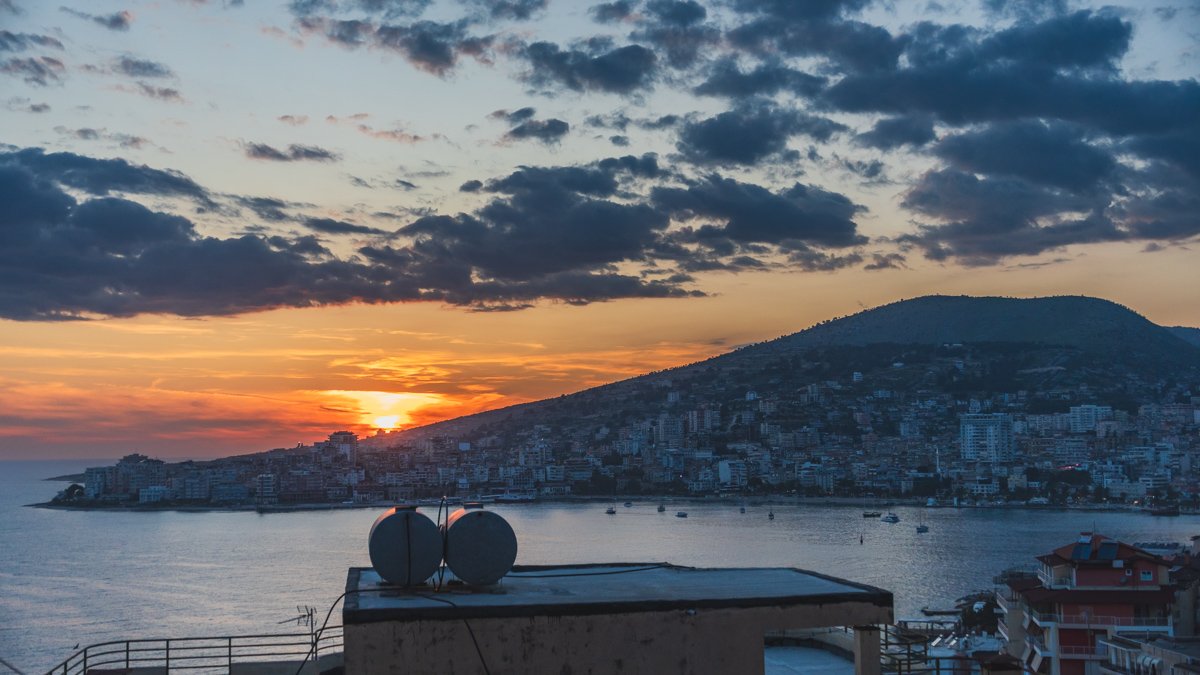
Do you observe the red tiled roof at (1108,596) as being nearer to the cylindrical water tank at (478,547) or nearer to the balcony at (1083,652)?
the balcony at (1083,652)

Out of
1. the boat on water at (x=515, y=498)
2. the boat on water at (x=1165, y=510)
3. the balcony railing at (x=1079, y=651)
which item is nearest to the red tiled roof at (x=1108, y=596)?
the balcony railing at (x=1079, y=651)

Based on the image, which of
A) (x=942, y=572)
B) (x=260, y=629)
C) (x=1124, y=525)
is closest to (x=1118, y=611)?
(x=260, y=629)

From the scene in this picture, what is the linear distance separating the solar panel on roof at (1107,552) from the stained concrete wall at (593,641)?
20.7 metres

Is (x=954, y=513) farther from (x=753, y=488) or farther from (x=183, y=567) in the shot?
(x=183, y=567)

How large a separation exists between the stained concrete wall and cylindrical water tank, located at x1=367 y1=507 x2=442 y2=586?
86 cm

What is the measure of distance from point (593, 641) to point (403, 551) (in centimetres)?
135

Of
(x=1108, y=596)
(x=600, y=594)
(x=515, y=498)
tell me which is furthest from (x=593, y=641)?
(x=515, y=498)

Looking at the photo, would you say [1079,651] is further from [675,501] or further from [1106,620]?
[675,501]

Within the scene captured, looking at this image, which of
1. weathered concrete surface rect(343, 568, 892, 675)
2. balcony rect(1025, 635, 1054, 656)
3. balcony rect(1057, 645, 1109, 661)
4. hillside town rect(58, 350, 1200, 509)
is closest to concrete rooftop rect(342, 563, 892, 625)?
weathered concrete surface rect(343, 568, 892, 675)

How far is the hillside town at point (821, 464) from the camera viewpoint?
14762 cm

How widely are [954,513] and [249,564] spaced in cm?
8032

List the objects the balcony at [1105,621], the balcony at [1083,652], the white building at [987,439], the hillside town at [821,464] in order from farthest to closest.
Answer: the white building at [987,439]
the hillside town at [821,464]
the balcony at [1105,621]
the balcony at [1083,652]

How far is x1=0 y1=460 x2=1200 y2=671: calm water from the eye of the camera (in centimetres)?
5169

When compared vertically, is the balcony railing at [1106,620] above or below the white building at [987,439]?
below
